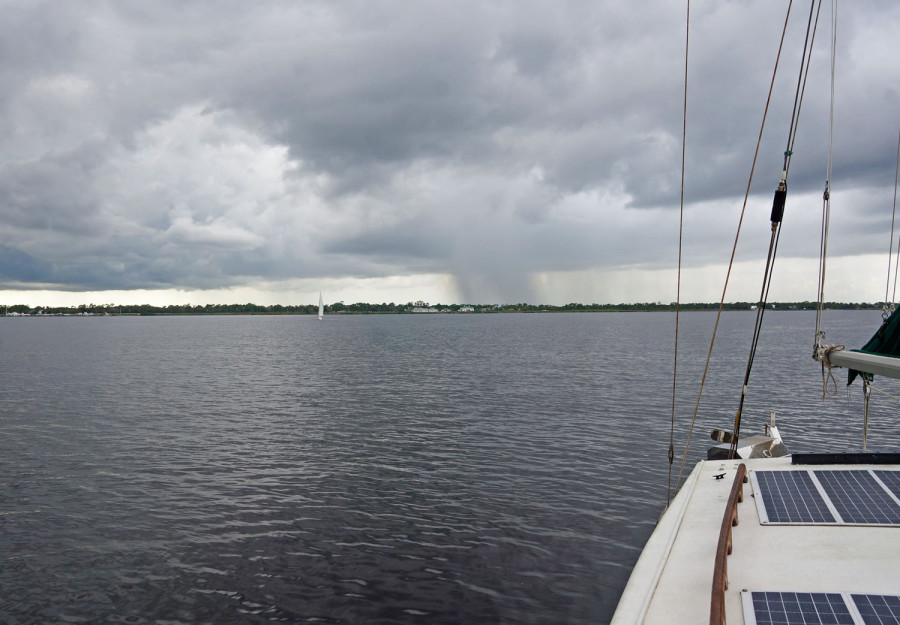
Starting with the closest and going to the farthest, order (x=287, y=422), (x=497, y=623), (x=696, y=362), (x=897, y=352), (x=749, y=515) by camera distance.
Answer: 1. (x=749, y=515)
2. (x=497, y=623)
3. (x=897, y=352)
4. (x=287, y=422)
5. (x=696, y=362)

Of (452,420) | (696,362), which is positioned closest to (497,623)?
(452,420)

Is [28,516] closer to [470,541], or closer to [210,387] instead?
[470,541]

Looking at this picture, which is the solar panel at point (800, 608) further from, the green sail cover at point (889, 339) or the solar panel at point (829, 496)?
the green sail cover at point (889, 339)

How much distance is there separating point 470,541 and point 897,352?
1196 cm

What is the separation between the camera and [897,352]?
1480 centimetres

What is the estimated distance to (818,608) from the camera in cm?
799

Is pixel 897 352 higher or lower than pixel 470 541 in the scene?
higher

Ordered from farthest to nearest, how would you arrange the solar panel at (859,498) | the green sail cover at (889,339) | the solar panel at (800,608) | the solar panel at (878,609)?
1. the green sail cover at (889,339)
2. the solar panel at (859,498)
3. the solar panel at (800,608)
4. the solar panel at (878,609)

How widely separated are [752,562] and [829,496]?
3.99m

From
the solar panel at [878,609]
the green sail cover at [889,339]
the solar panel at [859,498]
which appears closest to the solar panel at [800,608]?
the solar panel at [878,609]

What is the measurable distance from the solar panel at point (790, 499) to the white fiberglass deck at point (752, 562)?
0.66 ft

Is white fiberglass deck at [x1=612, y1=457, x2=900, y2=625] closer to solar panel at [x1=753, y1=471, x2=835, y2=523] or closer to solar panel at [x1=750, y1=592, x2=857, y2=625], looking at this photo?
solar panel at [x1=750, y1=592, x2=857, y2=625]

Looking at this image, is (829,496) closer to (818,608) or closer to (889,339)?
(889,339)

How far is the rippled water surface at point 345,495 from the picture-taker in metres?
14.7
